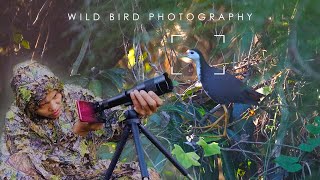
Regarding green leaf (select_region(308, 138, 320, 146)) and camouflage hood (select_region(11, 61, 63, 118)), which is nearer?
camouflage hood (select_region(11, 61, 63, 118))

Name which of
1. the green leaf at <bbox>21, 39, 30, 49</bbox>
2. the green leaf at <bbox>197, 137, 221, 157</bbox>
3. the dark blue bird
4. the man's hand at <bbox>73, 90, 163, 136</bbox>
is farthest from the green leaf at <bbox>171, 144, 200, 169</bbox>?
the man's hand at <bbox>73, 90, 163, 136</bbox>

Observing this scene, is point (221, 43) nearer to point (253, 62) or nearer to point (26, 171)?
point (253, 62)

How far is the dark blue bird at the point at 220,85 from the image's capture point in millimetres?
2361

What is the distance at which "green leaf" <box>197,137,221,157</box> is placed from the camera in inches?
93.4

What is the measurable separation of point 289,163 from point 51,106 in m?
1.16

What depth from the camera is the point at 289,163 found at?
7.85ft

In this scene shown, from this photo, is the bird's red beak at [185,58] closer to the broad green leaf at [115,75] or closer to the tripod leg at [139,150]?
the broad green leaf at [115,75]

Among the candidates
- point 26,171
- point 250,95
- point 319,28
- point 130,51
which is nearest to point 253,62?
point 250,95

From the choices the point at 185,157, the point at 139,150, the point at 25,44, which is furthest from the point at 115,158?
the point at 25,44

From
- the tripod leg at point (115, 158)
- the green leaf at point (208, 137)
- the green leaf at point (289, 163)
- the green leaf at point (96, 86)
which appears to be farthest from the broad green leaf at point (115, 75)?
the tripod leg at point (115, 158)

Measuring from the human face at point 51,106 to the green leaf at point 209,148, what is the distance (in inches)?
36.0

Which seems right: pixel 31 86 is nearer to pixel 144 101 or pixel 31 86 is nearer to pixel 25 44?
pixel 144 101

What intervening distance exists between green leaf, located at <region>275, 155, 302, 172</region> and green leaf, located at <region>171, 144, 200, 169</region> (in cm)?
31

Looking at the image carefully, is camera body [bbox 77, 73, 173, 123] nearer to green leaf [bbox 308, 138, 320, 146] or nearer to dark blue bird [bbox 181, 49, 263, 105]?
dark blue bird [bbox 181, 49, 263, 105]
